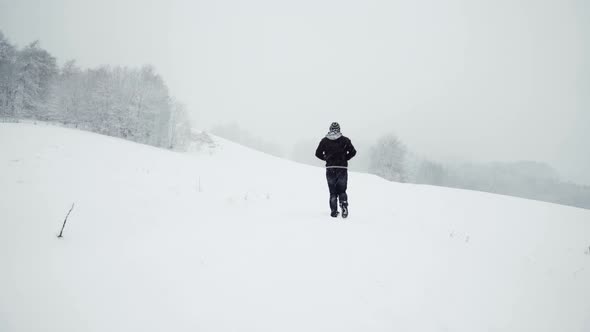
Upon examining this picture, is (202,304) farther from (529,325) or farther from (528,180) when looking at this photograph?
(528,180)

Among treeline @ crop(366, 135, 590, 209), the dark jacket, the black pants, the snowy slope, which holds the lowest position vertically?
the snowy slope

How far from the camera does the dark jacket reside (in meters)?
6.56

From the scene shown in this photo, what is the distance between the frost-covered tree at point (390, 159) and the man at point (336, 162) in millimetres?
42481

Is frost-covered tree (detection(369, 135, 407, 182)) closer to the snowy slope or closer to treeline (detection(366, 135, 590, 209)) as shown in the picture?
treeline (detection(366, 135, 590, 209))

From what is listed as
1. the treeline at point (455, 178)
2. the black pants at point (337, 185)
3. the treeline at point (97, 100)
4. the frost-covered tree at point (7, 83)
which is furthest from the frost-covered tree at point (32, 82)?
the treeline at point (455, 178)

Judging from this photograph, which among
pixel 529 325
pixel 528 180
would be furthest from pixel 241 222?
pixel 528 180

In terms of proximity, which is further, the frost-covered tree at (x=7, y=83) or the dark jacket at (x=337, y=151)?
the frost-covered tree at (x=7, y=83)

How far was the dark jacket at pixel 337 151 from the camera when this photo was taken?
6.56 metres

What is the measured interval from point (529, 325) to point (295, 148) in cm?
8384

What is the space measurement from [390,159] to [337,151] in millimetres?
43340

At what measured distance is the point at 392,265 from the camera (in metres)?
3.49

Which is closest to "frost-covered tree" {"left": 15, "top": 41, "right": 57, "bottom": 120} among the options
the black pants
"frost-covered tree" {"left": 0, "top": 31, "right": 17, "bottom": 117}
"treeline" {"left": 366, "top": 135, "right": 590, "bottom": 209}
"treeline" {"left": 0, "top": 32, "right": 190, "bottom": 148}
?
Answer: "treeline" {"left": 0, "top": 32, "right": 190, "bottom": 148}

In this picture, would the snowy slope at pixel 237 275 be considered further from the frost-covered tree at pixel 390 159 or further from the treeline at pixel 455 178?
the treeline at pixel 455 178

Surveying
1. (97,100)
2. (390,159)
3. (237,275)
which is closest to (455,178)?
(390,159)
